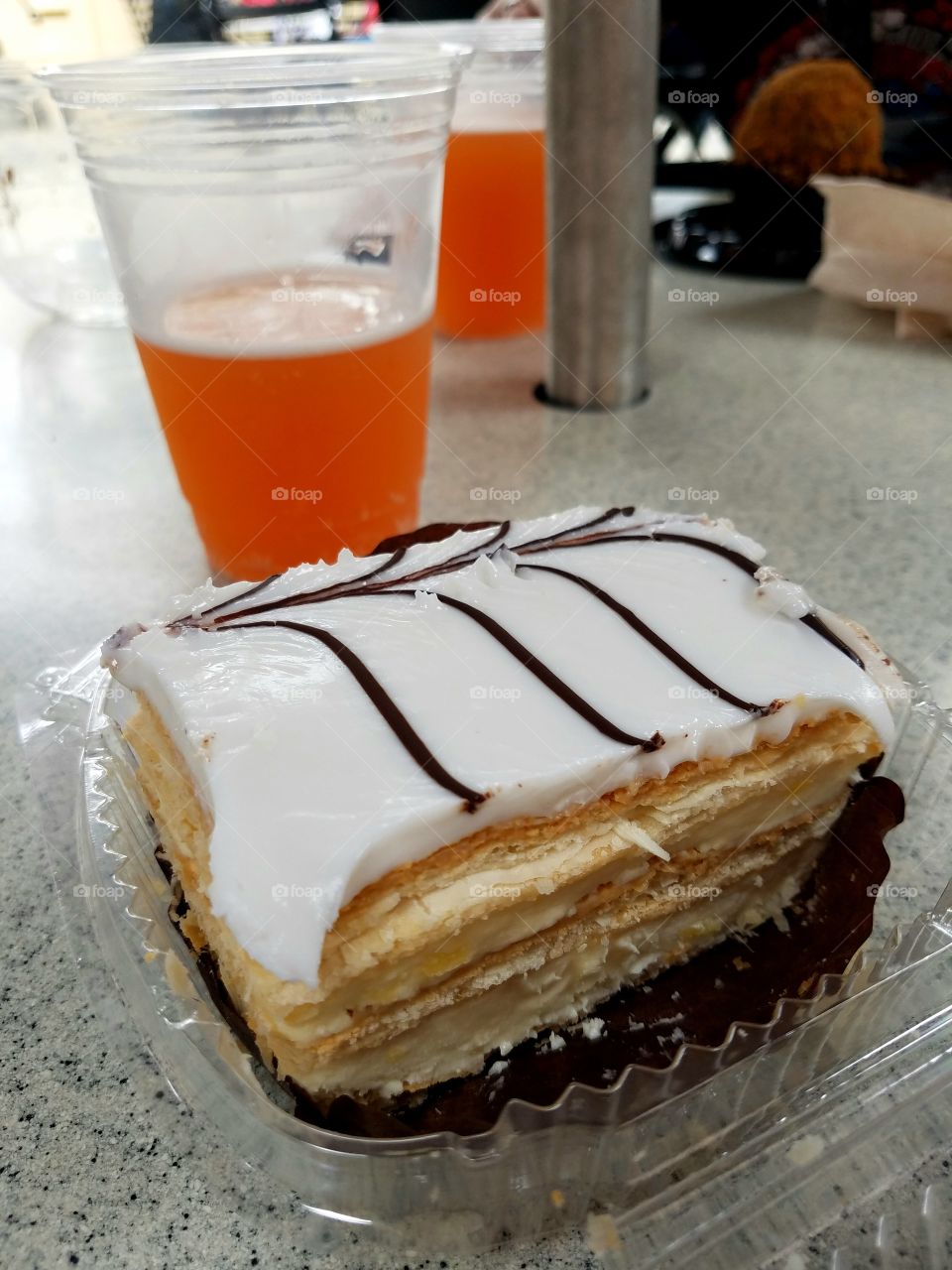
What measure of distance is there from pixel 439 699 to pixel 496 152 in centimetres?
129

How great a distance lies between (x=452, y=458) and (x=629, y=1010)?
3.31ft

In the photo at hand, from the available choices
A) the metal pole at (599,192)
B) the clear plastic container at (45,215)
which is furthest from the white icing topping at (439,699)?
the clear plastic container at (45,215)

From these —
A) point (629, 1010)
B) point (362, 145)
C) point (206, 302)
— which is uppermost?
point (362, 145)

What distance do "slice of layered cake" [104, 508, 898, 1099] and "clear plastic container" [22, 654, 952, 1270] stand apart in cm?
5

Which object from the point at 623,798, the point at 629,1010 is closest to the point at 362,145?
the point at 623,798

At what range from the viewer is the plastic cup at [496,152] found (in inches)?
65.5

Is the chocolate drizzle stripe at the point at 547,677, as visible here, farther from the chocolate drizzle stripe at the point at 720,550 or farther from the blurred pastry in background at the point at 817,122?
A: the blurred pastry in background at the point at 817,122

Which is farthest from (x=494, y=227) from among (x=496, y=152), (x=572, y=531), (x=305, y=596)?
(x=305, y=596)

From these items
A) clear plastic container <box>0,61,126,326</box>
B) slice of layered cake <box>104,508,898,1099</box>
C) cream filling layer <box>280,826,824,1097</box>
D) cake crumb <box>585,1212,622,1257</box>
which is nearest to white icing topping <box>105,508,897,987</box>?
slice of layered cake <box>104,508,898,1099</box>

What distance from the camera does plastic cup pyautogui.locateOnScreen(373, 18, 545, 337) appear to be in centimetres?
166

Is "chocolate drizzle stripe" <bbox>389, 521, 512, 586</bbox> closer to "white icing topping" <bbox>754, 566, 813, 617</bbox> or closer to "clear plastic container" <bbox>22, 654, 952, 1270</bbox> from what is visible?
"white icing topping" <bbox>754, 566, 813, 617</bbox>

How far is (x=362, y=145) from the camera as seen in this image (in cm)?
105

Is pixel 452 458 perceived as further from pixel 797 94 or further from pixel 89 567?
pixel 797 94

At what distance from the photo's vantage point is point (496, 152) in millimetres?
1673
